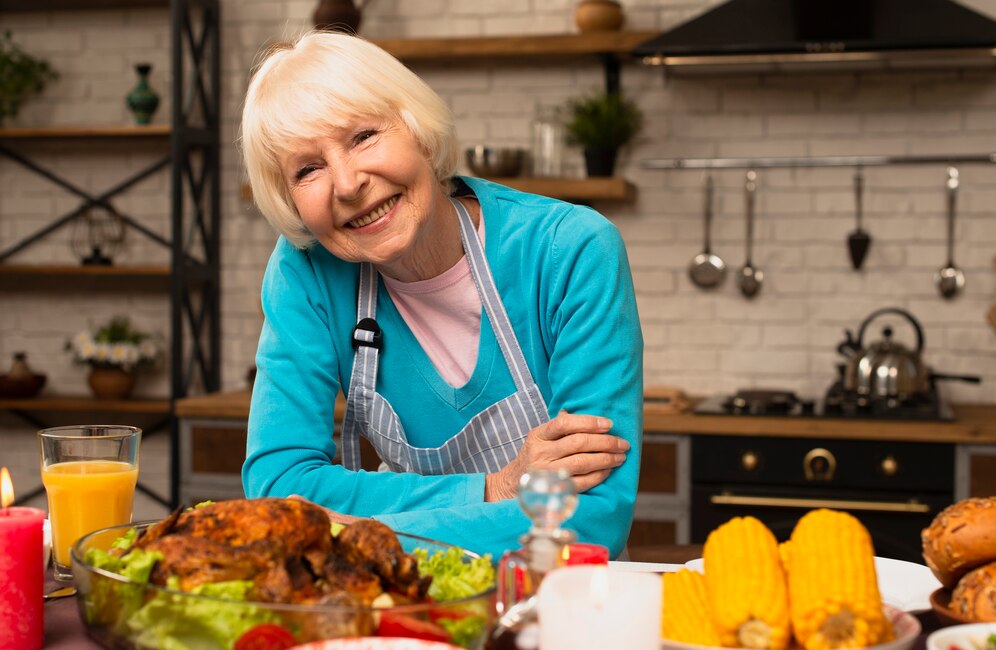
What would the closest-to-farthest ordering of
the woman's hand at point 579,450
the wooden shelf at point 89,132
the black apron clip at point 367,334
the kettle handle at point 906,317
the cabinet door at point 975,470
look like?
1. the woman's hand at point 579,450
2. the black apron clip at point 367,334
3. the cabinet door at point 975,470
4. the kettle handle at point 906,317
5. the wooden shelf at point 89,132

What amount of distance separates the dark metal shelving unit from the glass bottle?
3279mm

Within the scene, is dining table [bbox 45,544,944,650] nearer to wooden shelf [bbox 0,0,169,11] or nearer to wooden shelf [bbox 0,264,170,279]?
wooden shelf [bbox 0,264,170,279]

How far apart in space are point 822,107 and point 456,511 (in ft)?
9.28

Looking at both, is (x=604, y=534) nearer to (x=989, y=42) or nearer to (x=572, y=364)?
(x=572, y=364)

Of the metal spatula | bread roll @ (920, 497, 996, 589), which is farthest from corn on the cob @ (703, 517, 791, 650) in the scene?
the metal spatula

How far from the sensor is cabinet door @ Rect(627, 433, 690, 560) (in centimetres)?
336

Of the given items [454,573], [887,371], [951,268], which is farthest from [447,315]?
[951,268]

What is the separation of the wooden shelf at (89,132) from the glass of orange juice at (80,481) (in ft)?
9.56

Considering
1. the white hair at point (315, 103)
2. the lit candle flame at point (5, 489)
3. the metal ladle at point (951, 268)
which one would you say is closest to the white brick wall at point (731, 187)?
the metal ladle at point (951, 268)

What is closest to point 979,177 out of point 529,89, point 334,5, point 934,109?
point 934,109

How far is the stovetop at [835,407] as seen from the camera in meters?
3.29

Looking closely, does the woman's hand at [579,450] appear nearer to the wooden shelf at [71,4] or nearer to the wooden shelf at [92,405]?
the wooden shelf at [92,405]

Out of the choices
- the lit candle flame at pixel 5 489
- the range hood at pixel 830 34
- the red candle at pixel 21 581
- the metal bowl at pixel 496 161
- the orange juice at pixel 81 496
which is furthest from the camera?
the metal bowl at pixel 496 161

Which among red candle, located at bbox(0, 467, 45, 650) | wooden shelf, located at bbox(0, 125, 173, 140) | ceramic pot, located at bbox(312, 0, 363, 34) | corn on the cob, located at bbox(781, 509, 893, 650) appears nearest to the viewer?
corn on the cob, located at bbox(781, 509, 893, 650)
